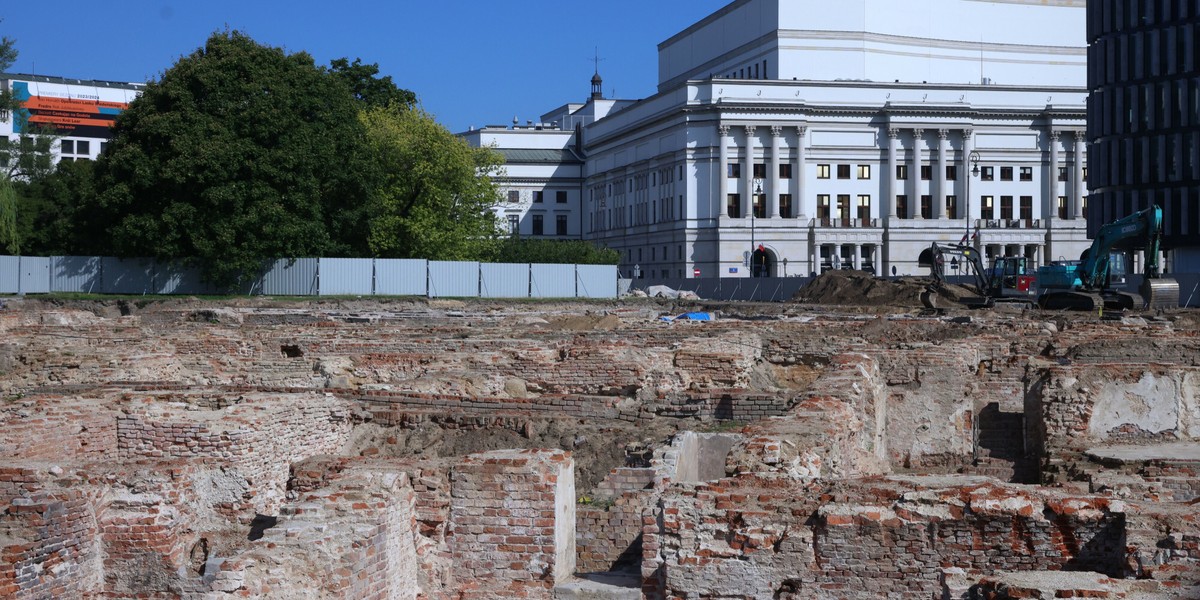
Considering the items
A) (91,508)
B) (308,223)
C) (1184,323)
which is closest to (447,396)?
(91,508)

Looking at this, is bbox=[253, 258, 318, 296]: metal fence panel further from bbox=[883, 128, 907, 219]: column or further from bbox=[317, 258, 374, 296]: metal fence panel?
bbox=[883, 128, 907, 219]: column

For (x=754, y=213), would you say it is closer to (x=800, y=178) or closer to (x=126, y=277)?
(x=800, y=178)

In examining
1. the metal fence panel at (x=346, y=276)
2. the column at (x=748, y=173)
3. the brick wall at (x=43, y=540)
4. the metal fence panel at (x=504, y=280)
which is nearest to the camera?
the brick wall at (x=43, y=540)

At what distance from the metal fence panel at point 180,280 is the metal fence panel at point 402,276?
6155 mm

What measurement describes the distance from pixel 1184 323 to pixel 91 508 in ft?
98.5

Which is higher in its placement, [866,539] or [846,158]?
[846,158]

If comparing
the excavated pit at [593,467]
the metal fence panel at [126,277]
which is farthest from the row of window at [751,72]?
the excavated pit at [593,467]

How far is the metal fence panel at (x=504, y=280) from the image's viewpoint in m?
52.0

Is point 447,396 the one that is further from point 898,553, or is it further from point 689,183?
point 689,183

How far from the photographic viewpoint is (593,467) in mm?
13586

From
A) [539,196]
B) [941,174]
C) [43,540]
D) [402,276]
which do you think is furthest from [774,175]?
[43,540]

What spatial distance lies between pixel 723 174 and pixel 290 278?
42295 mm

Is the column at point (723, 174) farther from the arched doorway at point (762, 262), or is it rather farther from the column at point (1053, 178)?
the column at point (1053, 178)

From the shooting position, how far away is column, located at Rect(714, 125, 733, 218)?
83062 mm
